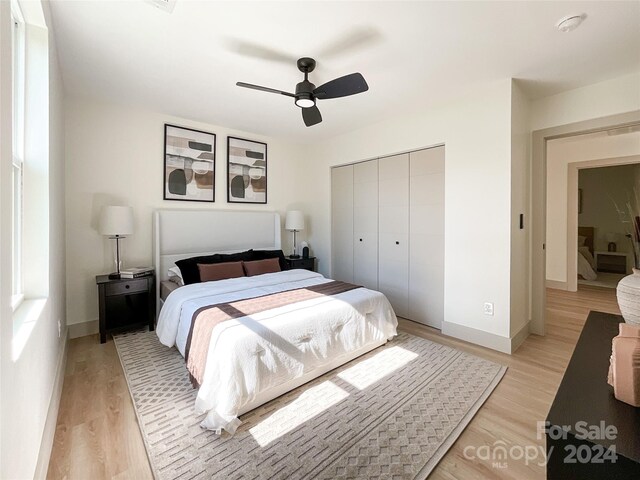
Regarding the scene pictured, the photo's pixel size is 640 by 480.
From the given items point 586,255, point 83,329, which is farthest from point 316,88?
point 586,255

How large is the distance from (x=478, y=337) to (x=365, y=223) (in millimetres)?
1993

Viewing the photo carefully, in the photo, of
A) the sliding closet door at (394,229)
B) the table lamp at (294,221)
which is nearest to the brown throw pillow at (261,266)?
the table lamp at (294,221)

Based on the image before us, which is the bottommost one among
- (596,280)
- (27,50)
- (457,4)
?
(596,280)

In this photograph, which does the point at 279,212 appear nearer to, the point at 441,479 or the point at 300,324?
the point at 300,324

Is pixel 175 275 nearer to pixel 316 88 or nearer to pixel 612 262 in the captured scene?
pixel 316 88

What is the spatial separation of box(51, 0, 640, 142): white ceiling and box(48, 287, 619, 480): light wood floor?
2.57 metres

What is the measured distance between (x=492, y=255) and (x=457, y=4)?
6.88ft

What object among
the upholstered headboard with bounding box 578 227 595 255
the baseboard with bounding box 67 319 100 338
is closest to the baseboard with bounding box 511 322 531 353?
the baseboard with bounding box 67 319 100 338

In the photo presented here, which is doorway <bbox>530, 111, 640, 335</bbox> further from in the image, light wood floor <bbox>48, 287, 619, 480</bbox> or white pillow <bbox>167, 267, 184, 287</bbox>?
white pillow <bbox>167, 267, 184, 287</bbox>

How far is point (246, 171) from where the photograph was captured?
4289mm

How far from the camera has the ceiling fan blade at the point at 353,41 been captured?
6.48ft

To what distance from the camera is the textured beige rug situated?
147cm

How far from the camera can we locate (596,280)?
5391 millimetres

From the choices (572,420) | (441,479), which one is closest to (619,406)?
→ (572,420)
